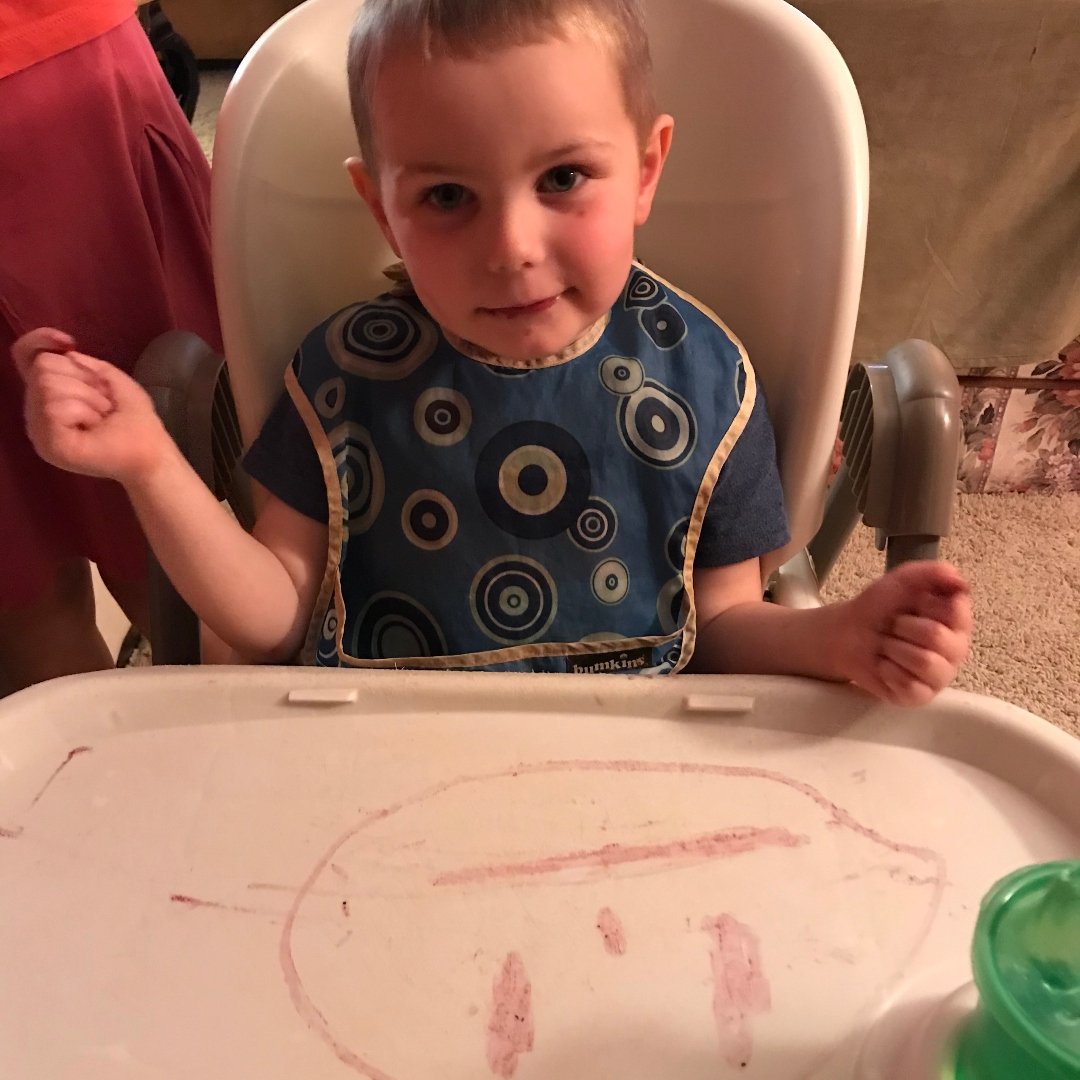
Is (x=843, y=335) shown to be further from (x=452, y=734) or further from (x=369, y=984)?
(x=369, y=984)

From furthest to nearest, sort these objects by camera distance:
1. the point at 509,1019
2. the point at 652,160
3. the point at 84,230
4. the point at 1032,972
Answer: the point at 84,230 → the point at 652,160 → the point at 509,1019 → the point at 1032,972

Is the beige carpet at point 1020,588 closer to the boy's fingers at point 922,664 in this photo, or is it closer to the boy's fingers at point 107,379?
the boy's fingers at point 922,664

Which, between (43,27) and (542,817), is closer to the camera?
(542,817)

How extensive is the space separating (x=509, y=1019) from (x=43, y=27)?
27.0 inches

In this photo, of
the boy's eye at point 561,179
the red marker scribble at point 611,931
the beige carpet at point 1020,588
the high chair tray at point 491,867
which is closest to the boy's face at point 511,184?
the boy's eye at point 561,179

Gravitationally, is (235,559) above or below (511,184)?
below

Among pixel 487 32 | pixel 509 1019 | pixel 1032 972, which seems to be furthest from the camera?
pixel 487 32

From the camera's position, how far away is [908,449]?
617mm

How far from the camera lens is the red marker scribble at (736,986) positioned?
16.3 inches

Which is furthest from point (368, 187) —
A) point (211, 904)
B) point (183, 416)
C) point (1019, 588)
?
point (1019, 588)

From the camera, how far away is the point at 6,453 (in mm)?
801

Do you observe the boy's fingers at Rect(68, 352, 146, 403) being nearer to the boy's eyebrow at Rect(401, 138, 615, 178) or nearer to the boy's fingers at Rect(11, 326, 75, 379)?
the boy's fingers at Rect(11, 326, 75, 379)

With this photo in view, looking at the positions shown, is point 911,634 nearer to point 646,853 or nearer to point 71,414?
point 646,853

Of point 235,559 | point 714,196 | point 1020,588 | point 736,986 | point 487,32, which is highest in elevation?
point 487,32
